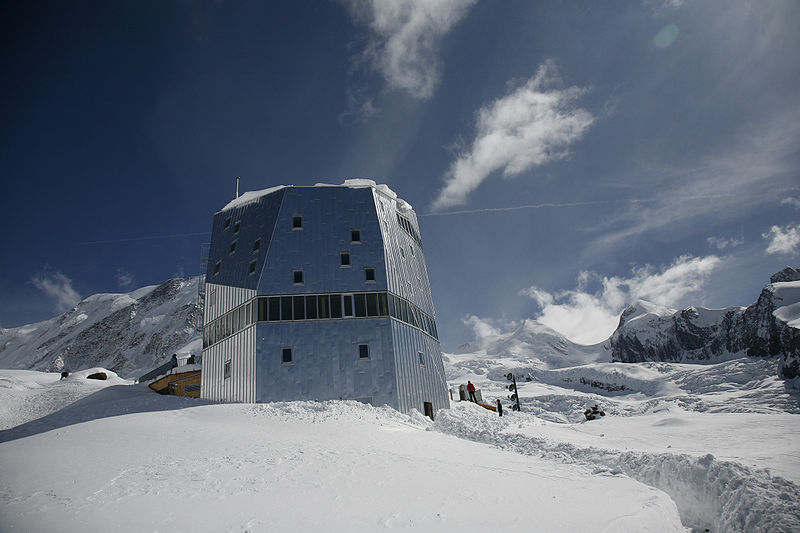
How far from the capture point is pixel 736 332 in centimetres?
15812

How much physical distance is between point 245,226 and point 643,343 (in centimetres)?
20572

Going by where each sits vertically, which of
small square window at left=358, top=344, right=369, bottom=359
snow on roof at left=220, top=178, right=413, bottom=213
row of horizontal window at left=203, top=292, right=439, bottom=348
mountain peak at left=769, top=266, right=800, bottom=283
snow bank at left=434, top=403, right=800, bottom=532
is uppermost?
mountain peak at left=769, top=266, right=800, bottom=283

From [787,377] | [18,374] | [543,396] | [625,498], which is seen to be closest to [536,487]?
[625,498]

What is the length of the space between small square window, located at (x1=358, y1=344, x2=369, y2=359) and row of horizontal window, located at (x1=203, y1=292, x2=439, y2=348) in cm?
186

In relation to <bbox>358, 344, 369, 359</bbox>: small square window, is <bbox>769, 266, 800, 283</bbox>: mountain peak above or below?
above

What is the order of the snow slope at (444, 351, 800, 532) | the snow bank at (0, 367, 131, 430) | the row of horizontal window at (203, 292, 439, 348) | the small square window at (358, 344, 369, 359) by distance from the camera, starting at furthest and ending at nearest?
the snow bank at (0, 367, 131, 430) → the row of horizontal window at (203, 292, 439, 348) → the small square window at (358, 344, 369, 359) → the snow slope at (444, 351, 800, 532)

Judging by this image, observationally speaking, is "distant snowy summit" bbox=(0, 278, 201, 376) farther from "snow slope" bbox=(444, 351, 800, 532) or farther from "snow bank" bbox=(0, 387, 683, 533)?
Result: "snow slope" bbox=(444, 351, 800, 532)

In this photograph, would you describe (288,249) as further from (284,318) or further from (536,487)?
(536,487)

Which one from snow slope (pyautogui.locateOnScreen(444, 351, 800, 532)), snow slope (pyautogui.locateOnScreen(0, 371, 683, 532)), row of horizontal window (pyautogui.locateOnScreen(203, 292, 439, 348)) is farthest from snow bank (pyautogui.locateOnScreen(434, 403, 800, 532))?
row of horizontal window (pyautogui.locateOnScreen(203, 292, 439, 348))

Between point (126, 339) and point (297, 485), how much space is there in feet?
628

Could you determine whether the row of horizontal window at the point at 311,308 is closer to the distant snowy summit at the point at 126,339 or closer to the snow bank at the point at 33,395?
the snow bank at the point at 33,395

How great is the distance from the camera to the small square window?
2675cm

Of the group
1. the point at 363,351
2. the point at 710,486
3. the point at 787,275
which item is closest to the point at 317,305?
the point at 363,351

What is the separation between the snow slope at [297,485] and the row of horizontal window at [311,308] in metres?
10.0
